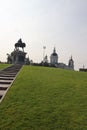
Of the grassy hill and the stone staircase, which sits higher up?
the stone staircase

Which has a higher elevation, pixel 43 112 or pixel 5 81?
pixel 5 81

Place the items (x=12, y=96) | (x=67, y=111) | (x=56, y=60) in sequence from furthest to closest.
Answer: (x=56, y=60)
(x=12, y=96)
(x=67, y=111)

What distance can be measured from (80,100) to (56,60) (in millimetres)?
168276

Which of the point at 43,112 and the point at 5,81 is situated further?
the point at 5,81

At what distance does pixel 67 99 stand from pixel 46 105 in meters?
1.76

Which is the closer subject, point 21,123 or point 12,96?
point 21,123

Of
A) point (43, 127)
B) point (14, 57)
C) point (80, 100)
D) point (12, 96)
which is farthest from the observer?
point (14, 57)

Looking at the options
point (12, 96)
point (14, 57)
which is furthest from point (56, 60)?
point (12, 96)

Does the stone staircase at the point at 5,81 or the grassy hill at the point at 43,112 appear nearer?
the grassy hill at the point at 43,112

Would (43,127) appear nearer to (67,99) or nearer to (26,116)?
(26,116)

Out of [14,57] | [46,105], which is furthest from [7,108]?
[14,57]

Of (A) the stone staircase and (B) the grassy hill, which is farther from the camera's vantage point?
(A) the stone staircase

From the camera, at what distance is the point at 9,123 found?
8812 millimetres

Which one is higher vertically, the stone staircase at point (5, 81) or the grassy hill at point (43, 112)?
the stone staircase at point (5, 81)
